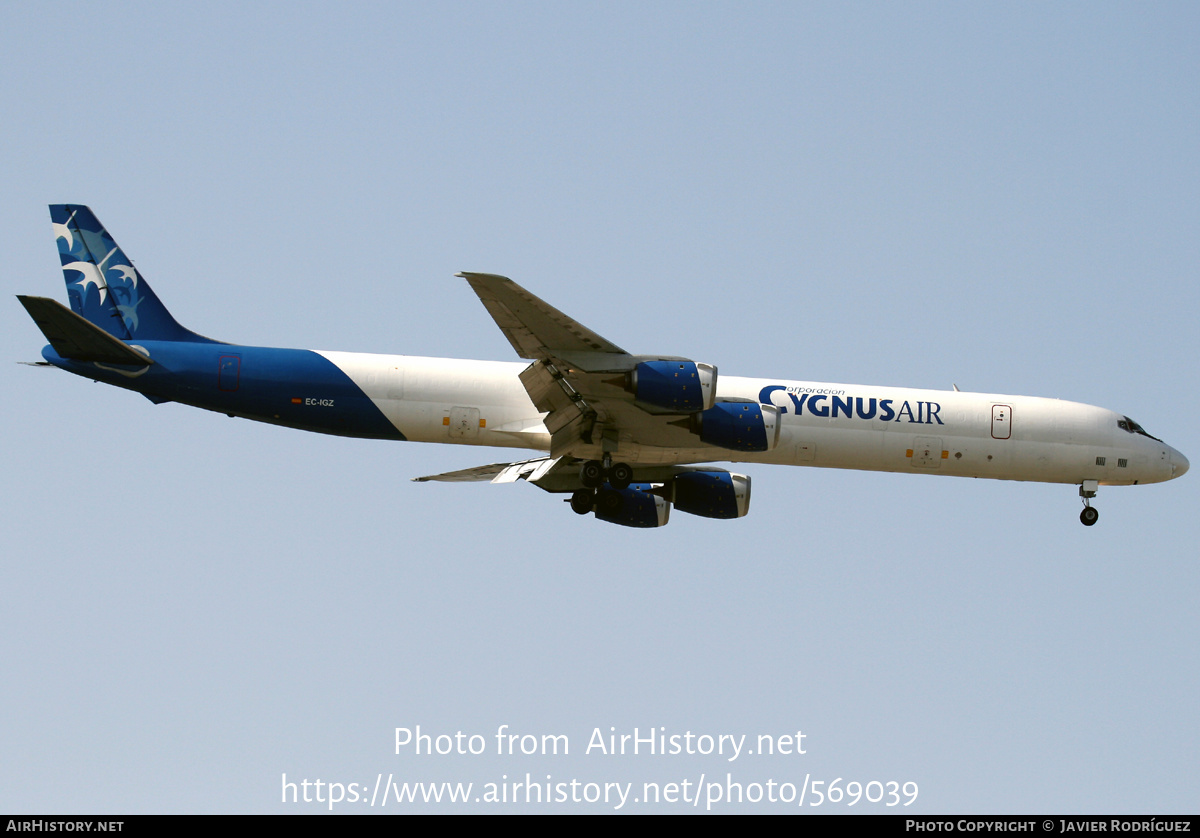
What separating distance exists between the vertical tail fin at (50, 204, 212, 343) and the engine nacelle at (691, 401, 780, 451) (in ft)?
41.5

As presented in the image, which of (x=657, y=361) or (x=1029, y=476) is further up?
(x=657, y=361)

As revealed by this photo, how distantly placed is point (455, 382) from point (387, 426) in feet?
6.46

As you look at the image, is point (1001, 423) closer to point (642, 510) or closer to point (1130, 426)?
point (1130, 426)

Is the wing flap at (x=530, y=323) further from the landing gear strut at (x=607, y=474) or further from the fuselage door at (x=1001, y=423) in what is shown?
the fuselage door at (x=1001, y=423)

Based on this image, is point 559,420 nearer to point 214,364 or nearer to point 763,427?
point 763,427

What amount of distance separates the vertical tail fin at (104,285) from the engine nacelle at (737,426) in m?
12.6

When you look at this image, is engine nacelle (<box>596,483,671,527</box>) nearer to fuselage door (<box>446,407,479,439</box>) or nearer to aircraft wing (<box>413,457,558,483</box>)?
aircraft wing (<box>413,457,558,483</box>)

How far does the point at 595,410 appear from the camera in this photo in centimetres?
2808

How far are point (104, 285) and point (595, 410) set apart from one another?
13.3 meters

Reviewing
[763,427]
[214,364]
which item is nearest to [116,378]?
[214,364]

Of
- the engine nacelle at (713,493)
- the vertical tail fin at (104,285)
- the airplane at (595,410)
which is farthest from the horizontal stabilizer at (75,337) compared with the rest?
the engine nacelle at (713,493)

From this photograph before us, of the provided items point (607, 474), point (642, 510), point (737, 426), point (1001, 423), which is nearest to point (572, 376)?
point (607, 474)

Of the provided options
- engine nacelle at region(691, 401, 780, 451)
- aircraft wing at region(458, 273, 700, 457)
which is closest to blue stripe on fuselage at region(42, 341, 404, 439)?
aircraft wing at region(458, 273, 700, 457)

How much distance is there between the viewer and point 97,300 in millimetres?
31188
